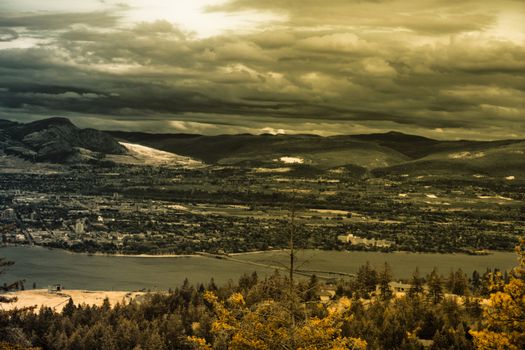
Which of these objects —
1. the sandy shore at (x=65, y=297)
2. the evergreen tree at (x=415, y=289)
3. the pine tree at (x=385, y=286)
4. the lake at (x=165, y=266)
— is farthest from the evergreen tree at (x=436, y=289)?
the sandy shore at (x=65, y=297)

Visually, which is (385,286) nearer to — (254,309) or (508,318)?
(254,309)

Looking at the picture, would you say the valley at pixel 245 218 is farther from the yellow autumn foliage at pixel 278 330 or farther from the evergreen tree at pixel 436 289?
the yellow autumn foliage at pixel 278 330

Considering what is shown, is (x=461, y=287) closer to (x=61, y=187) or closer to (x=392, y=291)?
(x=392, y=291)

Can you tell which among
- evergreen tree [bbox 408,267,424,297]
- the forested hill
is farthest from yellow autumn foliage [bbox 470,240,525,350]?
evergreen tree [bbox 408,267,424,297]

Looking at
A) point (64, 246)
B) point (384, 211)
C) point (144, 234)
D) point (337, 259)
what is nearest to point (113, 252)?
point (64, 246)

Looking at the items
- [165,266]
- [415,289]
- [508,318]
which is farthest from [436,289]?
[165,266]

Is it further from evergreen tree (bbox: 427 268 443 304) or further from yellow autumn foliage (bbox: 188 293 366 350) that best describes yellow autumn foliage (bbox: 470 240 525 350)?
evergreen tree (bbox: 427 268 443 304)
